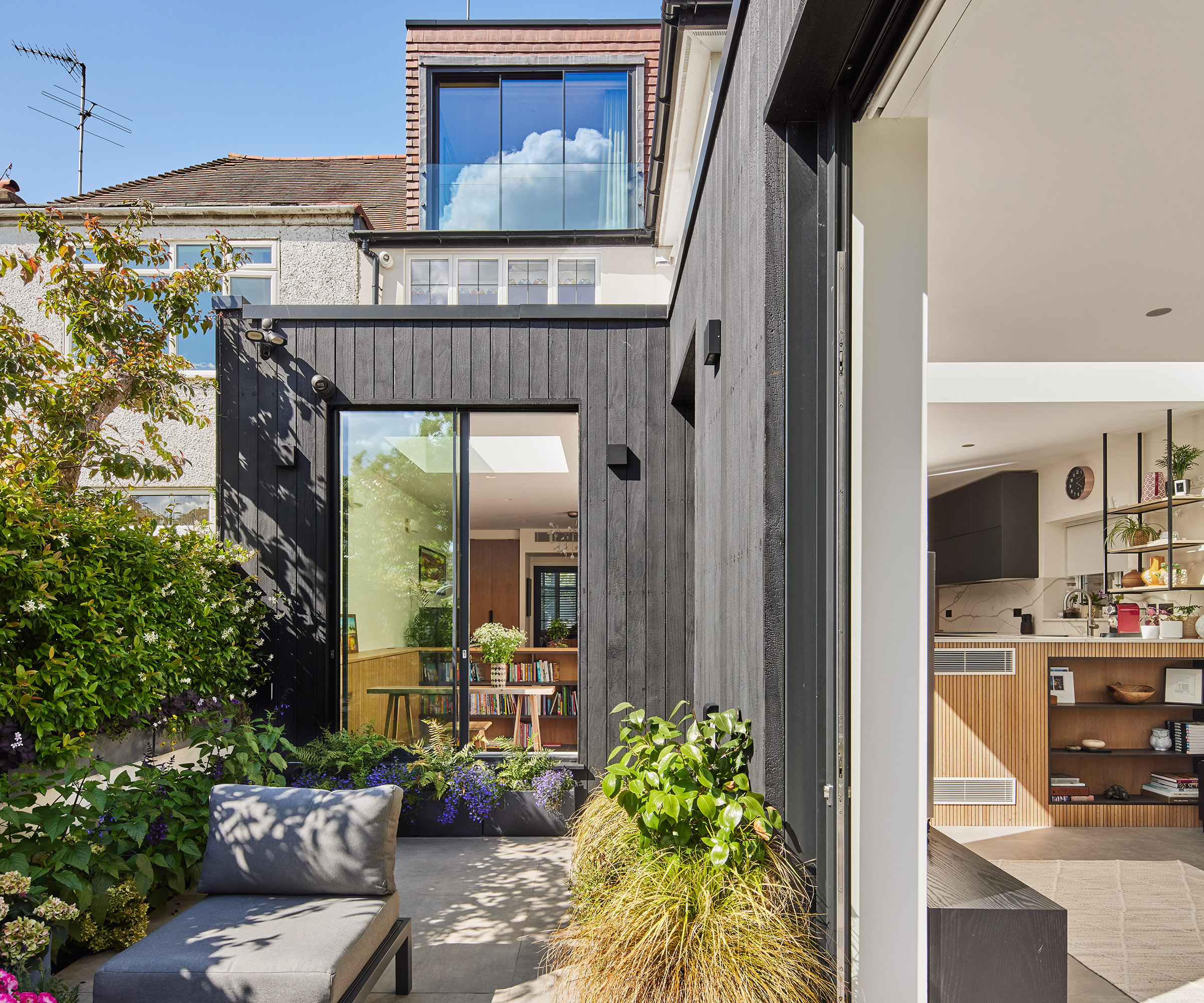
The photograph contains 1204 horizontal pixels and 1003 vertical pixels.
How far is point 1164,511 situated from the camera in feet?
18.7

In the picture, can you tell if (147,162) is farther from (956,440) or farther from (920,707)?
(920,707)

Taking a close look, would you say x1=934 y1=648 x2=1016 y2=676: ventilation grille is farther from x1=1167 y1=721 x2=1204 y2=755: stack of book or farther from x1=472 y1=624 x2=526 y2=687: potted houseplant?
x1=472 y1=624 x2=526 y2=687: potted houseplant

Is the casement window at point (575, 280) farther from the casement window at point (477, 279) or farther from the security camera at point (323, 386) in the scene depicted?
the security camera at point (323, 386)

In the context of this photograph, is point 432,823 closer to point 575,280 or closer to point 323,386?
point 323,386

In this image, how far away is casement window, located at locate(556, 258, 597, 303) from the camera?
25.9ft

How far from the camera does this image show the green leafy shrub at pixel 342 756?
13.8 ft

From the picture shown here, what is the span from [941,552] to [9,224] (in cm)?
1078

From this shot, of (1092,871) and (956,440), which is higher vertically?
(956,440)

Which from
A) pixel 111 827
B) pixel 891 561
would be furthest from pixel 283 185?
pixel 891 561

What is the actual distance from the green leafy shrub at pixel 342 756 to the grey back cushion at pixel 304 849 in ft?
5.90

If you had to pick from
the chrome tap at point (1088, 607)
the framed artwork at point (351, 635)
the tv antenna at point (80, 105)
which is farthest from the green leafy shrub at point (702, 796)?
the tv antenna at point (80, 105)

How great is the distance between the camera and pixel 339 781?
4.25m

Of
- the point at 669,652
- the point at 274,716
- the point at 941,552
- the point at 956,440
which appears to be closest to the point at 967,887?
the point at 669,652

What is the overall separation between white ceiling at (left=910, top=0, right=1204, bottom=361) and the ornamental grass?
5.34 feet
